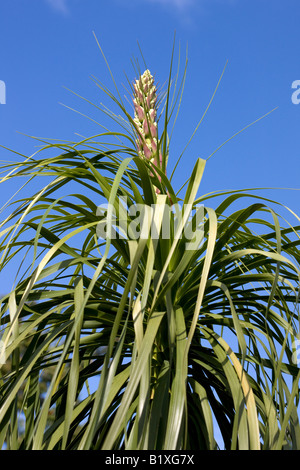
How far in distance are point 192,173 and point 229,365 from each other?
1.84ft

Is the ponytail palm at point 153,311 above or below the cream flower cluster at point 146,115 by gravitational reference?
below

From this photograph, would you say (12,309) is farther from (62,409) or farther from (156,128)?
(156,128)

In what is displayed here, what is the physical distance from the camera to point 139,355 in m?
1.14

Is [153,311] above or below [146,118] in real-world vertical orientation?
below

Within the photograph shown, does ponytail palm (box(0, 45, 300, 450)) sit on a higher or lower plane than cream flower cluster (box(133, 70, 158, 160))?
lower

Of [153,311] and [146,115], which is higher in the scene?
[146,115]

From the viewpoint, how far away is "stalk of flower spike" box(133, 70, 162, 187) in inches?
76.1

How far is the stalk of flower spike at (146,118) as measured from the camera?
6.34ft

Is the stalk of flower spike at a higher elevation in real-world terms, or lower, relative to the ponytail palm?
higher

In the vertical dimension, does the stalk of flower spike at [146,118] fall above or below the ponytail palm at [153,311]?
above

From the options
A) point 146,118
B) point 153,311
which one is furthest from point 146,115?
point 153,311

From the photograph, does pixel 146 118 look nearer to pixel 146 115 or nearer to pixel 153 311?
pixel 146 115

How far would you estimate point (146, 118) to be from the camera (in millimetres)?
1947
